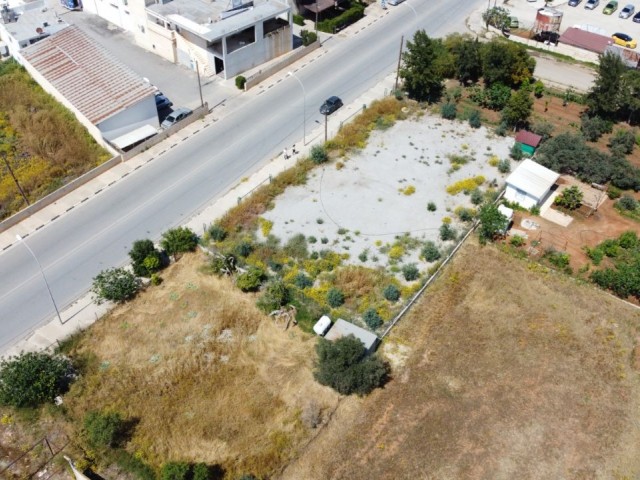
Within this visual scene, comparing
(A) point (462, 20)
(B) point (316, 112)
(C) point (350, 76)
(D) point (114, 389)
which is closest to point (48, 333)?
(D) point (114, 389)

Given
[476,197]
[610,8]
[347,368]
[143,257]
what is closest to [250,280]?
[143,257]

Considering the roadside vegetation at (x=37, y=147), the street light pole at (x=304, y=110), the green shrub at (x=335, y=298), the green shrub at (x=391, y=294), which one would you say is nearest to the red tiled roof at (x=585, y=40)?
the street light pole at (x=304, y=110)

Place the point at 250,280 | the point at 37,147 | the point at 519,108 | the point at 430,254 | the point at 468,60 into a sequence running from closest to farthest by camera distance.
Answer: the point at 250,280 < the point at 430,254 < the point at 37,147 < the point at 519,108 < the point at 468,60

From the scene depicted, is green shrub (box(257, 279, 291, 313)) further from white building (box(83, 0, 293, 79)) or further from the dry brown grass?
white building (box(83, 0, 293, 79))

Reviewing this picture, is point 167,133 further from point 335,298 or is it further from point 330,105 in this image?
point 335,298

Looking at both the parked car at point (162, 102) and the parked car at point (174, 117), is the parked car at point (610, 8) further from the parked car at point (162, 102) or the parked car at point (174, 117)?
the parked car at point (162, 102)

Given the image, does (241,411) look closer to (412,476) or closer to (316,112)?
(412,476)

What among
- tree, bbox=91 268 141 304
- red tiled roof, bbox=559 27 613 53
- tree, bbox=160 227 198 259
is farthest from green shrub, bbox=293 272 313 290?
red tiled roof, bbox=559 27 613 53
